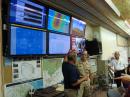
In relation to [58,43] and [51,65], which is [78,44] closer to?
[58,43]

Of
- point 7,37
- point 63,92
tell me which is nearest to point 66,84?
point 63,92

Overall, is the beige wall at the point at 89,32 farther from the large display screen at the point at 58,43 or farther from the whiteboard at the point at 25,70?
the whiteboard at the point at 25,70

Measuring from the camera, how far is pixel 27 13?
10.8 feet

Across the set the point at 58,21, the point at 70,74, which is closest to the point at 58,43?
the point at 58,21

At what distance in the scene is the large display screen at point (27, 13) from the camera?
9.70 feet

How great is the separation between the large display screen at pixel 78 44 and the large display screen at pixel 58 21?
0.44 metres

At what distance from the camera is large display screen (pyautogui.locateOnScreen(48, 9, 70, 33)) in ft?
13.3

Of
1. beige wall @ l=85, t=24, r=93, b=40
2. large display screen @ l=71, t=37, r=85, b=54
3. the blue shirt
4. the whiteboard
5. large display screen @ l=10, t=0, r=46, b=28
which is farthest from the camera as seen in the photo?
beige wall @ l=85, t=24, r=93, b=40

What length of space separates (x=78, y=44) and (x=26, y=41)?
2334 mm

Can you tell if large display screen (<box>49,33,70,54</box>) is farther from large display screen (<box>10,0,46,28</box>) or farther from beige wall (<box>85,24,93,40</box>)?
beige wall (<box>85,24,93,40</box>)

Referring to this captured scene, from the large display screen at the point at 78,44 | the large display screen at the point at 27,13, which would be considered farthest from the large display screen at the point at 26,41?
the large display screen at the point at 78,44

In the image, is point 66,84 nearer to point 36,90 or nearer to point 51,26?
point 36,90

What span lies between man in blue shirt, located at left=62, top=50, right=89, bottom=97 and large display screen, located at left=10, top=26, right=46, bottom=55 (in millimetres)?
546

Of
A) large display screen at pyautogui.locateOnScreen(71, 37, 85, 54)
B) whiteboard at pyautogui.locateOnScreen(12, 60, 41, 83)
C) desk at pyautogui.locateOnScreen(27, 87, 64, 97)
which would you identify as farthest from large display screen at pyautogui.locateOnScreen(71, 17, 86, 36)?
desk at pyautogui.locateOnScreen(27, 87, 64, 97)
